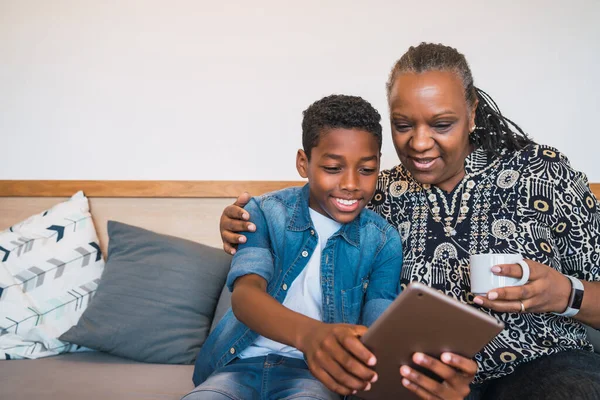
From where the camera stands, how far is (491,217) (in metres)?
1.28

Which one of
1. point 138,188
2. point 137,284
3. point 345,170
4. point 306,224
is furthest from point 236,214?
point 138,188

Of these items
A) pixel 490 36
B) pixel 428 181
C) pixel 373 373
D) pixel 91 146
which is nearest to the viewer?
pixel 373 373

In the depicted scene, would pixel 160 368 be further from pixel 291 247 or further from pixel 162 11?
pixel 162 11

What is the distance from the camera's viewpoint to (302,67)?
2.07 metres

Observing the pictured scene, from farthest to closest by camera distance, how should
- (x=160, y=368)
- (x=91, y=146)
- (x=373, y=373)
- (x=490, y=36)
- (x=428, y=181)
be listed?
(x=91, y=146)
(x=490, y=36)
(x=160, y=368)
(x=428, y=181)
(x=373, y=373)

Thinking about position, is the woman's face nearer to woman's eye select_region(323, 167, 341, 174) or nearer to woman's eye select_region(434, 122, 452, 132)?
woman's eye select_region(434, 122, 452, 132)

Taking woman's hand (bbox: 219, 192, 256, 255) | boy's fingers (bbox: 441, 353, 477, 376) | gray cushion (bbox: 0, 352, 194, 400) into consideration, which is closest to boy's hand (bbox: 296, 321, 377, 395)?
boy's fingers (bbox: 441, 353, 477, 376)

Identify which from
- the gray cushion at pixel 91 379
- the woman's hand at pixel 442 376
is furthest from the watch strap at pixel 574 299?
the gray cushion at pixel 91 379

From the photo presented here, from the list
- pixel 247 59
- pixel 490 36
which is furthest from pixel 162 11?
pixel 490 36

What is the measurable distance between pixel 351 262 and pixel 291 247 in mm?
143

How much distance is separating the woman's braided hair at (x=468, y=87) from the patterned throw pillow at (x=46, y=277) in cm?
123

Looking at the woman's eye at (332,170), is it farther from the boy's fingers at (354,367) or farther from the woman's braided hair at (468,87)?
the boy's fingers at (354,367)

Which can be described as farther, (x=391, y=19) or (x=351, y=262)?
(x=391, y=19)

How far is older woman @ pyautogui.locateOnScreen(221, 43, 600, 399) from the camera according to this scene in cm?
115
